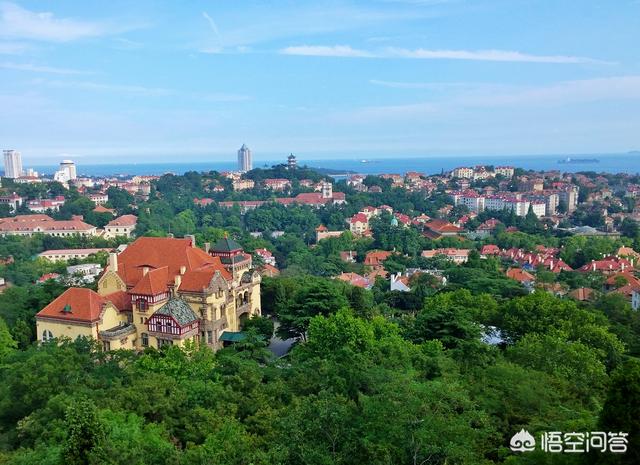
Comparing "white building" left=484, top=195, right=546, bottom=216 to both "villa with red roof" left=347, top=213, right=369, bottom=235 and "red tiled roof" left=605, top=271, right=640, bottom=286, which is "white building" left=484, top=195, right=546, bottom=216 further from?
"red tiled roof" left=605, top=271, right=640, bottom=286

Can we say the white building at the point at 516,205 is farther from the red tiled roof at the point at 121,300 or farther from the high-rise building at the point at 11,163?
the high-rise building at the point at 11,163

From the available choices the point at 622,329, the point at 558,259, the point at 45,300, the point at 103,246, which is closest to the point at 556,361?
the point at 622,329

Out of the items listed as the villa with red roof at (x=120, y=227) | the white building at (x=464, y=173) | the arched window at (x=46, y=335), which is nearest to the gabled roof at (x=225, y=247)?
the arched window at (x=46, y=335)

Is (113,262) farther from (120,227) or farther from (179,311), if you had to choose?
(120,227)

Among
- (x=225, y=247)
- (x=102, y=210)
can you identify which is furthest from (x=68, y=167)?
(x=225, y=247)

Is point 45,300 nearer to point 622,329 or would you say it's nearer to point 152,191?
point 622,329

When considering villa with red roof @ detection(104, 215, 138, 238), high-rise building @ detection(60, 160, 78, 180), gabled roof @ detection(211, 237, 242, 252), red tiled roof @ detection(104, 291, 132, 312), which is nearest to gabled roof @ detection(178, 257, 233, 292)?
red tiled roof @ detection(104, 291, 132, 312)
